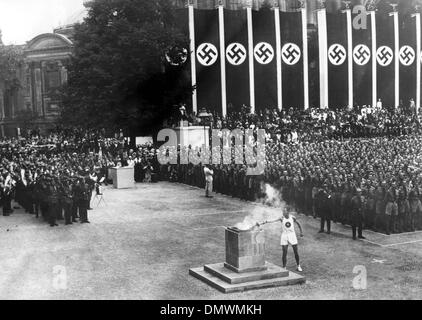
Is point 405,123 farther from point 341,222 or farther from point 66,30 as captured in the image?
point 66,30

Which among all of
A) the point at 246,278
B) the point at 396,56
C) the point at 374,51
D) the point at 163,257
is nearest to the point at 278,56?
the point at 374,51

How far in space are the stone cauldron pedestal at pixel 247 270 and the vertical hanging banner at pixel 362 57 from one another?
35.1 metres

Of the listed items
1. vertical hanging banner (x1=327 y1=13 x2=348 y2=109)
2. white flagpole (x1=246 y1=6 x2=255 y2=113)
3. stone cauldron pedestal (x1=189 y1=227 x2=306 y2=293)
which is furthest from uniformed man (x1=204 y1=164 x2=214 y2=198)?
vertical hanging banner (x1=327 y1=13 x2=348 y2=109)

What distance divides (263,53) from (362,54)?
27.9ft

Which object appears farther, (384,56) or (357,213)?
(384,56)

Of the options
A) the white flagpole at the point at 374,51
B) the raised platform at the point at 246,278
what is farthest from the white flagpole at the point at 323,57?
the raised platform at the point at 246,278

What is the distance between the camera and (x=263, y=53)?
43.0 meters

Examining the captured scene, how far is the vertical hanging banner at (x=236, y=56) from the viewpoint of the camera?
42062mm

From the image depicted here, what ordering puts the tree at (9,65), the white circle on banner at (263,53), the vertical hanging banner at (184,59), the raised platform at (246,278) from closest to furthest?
the raised platform at (246,278) → the vertical hanging banner at (184,59) → the white circle on banner at (263,53) → the tree at (9,65)

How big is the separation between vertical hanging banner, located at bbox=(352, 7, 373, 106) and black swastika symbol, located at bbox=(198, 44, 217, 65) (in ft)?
38.1

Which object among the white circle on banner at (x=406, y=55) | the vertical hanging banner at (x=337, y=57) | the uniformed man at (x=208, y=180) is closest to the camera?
the uniformed man at (x=208, y=180)

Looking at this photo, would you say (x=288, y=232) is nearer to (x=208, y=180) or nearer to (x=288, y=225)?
(x=288, y=225)

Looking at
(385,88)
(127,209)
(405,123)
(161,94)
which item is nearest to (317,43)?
(385,88)

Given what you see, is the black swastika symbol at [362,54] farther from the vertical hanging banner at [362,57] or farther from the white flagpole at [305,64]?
the white flagpole at [305,64]
